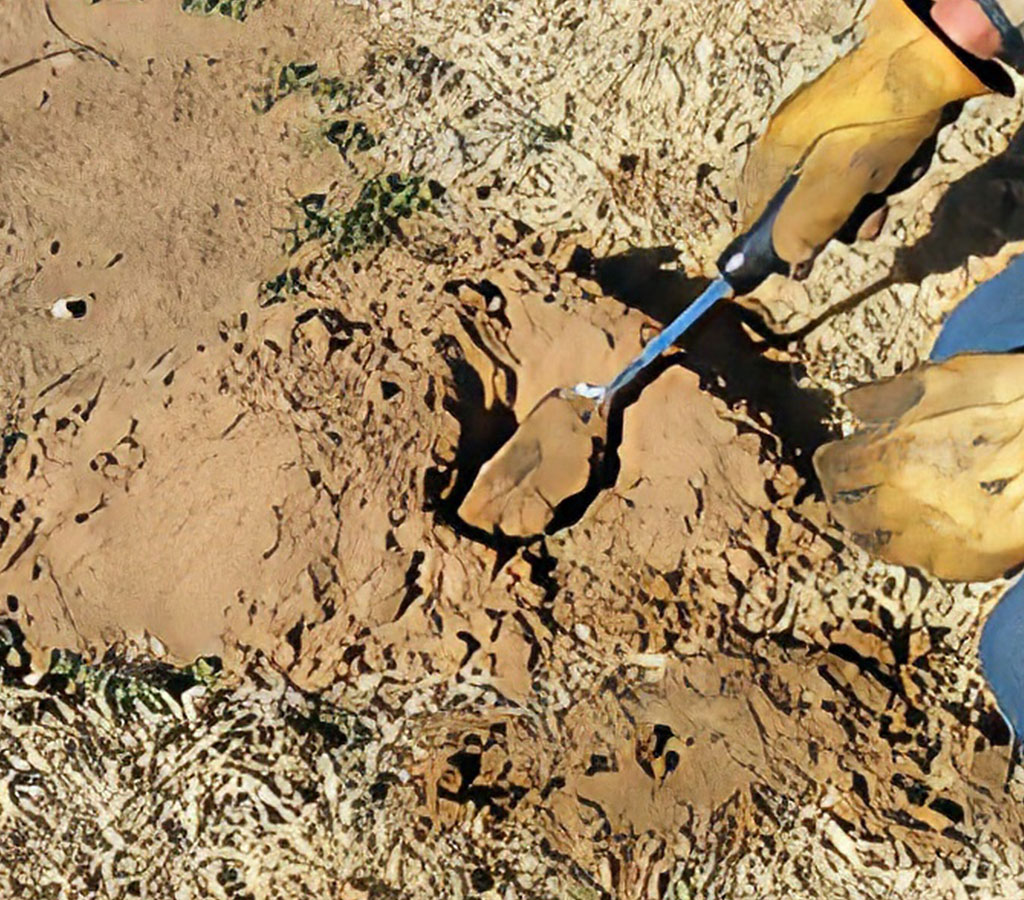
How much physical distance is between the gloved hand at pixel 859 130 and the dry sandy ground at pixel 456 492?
0.05 m

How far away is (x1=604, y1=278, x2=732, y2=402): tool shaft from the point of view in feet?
4.66

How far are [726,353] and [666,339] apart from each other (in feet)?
0.34

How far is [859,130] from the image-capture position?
1.40 m

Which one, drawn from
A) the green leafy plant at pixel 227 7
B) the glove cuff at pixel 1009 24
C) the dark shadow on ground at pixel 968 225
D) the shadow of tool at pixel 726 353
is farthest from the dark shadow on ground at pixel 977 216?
the green leafy plant at pixel 227 7

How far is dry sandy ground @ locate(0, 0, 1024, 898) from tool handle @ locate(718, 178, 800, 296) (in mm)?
41

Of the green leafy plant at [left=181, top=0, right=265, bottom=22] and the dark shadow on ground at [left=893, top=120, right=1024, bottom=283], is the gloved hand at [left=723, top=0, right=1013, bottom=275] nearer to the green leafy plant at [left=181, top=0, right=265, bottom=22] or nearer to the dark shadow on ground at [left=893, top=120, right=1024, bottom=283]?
the dark shadow on ground at [left=893, top=120, right=1024, bottom=283]

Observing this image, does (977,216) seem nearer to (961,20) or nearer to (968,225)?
(968,225)

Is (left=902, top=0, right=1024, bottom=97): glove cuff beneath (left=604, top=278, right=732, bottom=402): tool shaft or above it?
above

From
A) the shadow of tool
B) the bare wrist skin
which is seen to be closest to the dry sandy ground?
the shadow of tool

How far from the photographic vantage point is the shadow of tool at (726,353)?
1.45 m

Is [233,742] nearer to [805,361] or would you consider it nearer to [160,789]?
[160,789]

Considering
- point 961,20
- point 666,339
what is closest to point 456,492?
point 666,339

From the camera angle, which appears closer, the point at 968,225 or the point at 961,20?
the point at 961,20

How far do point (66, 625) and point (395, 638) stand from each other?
1.61 feet
